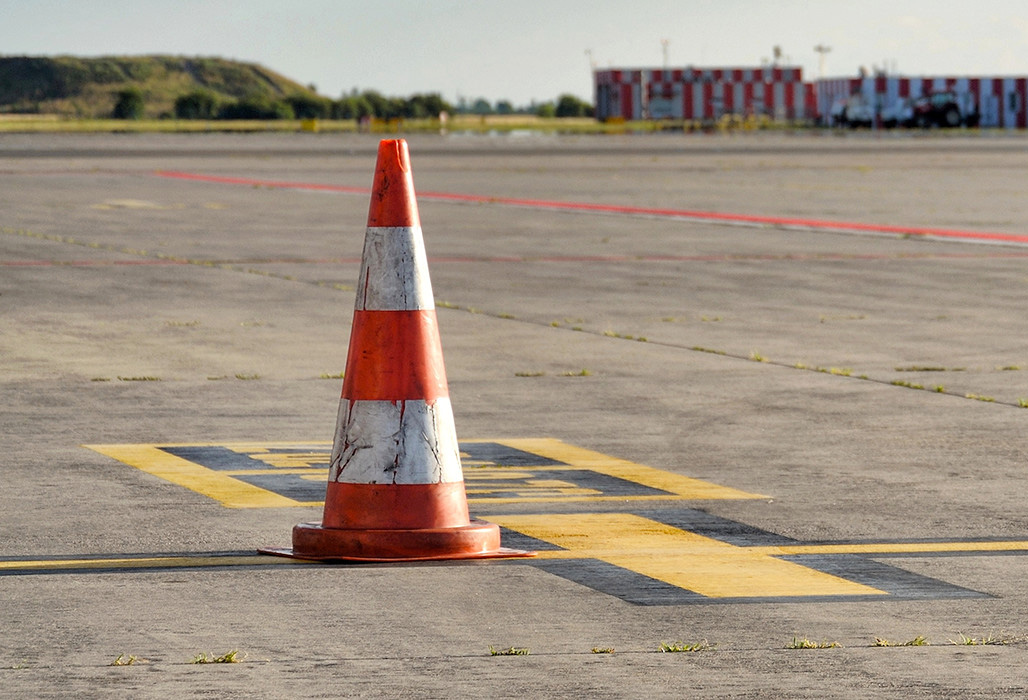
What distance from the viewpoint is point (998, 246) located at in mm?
19516

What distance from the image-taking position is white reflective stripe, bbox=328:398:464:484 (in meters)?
5.58

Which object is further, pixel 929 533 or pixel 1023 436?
pixel 1023 436

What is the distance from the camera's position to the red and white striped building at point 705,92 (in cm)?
14025

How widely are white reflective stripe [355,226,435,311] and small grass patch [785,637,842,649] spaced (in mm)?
1837

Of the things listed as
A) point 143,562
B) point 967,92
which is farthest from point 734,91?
point 143,562

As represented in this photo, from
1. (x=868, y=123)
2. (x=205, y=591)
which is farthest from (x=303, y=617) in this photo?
(x=868, y=123)

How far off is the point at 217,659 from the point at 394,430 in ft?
4.80

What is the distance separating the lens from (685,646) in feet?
14.6

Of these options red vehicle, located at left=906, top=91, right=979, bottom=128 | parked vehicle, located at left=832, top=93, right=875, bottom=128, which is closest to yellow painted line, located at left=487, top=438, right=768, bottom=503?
red vehicle, located at left=906, top=91, right=979, bottom=128

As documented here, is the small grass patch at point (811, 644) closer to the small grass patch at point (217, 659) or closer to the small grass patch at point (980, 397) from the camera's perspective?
the small grass patch at point (217, 659)

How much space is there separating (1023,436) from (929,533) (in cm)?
217

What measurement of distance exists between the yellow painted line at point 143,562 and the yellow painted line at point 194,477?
855mm

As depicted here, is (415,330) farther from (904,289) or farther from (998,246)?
(998,246)

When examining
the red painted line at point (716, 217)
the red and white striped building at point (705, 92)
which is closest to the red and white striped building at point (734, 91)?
the red and white striped building at point (705, 92)
